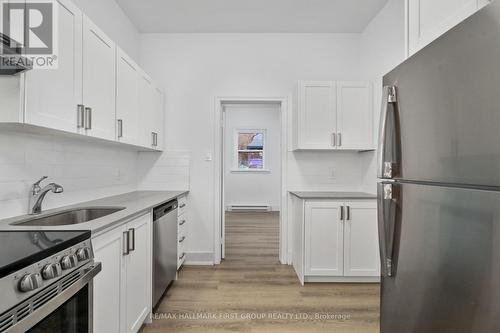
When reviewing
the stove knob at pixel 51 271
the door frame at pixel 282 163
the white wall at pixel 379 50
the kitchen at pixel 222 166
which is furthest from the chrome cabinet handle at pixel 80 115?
the white wall at pixel 379 50

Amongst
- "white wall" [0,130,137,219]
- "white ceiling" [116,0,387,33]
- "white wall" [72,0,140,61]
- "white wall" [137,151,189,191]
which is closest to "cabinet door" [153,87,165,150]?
"white wall" [137,151,189,191]

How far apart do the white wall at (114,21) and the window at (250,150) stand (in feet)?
13.9

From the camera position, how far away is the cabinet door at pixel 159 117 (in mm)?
3335

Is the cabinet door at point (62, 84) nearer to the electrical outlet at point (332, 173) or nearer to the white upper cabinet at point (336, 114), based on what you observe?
the white upper cabinet at point (336, 114)

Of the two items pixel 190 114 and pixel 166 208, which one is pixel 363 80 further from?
pixel 166 208

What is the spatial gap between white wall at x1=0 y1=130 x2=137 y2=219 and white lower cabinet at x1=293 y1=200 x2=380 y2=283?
2.01 metres

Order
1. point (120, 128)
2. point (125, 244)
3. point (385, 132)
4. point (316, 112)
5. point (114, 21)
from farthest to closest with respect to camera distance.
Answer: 1. point (316, 112)
2. point (114, 21)
3. point (120, 128)
4. point (125, 244)
5. point (385, 132)

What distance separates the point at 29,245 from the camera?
1039 mm

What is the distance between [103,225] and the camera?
4.78ft

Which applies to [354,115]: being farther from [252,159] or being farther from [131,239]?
[252,159]

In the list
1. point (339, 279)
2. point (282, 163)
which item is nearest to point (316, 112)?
point (282, 163)

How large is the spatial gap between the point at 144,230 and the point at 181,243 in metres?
1.31

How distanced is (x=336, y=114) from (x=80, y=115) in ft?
8.41

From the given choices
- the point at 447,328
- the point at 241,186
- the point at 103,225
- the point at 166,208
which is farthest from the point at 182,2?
the point at 241,186
